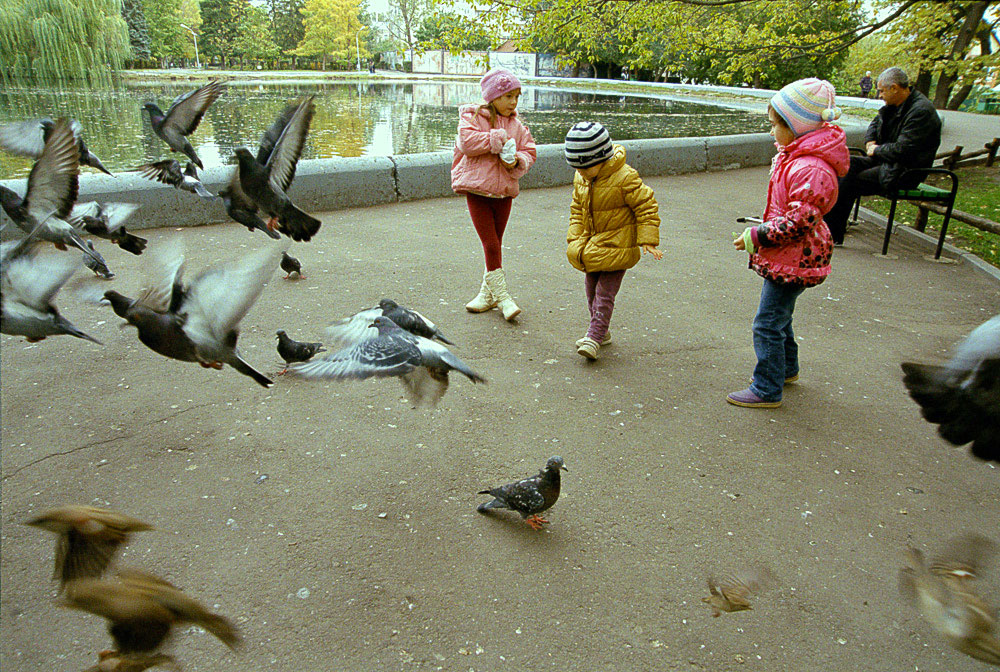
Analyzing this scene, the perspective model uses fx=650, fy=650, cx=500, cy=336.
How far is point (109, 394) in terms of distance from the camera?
167 inches

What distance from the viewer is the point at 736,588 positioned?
2768 mm

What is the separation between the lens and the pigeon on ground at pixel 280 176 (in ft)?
8.04

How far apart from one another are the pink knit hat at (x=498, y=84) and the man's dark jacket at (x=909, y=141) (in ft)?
16.4

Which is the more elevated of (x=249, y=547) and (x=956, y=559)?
(x=956, y=559)

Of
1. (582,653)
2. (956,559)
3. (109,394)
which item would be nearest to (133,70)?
(109,394)

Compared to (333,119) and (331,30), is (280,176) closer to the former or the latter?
(333,119)

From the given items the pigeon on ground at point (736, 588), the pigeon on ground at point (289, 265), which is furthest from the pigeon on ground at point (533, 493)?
the pigeon on ground at point (289, 265)

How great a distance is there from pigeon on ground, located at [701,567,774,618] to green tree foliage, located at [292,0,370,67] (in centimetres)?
3243

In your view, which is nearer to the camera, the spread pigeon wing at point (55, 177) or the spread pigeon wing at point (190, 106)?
the spread pigeon wing at point (55, 177)

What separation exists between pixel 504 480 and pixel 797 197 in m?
2.28

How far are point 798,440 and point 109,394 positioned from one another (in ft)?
14.3

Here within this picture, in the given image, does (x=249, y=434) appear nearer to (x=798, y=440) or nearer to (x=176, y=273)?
(x=176, y=273)

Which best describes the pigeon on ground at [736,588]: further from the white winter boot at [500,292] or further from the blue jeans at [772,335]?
the white winter boot at [500,292]

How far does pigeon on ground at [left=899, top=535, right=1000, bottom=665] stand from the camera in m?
1.94
